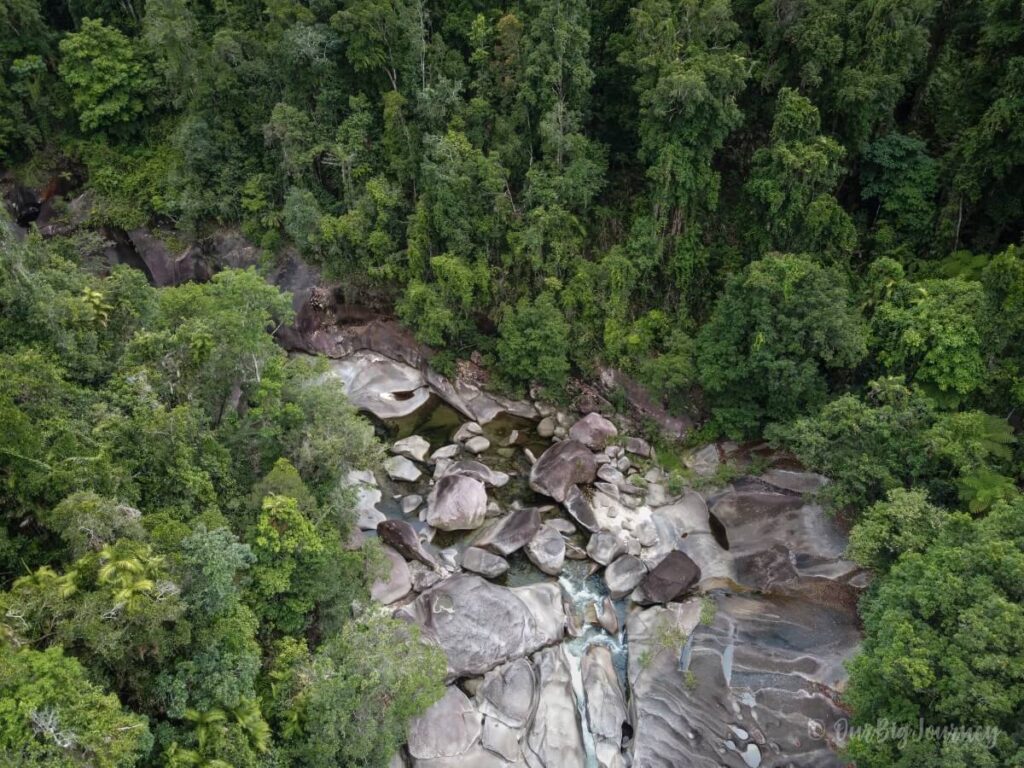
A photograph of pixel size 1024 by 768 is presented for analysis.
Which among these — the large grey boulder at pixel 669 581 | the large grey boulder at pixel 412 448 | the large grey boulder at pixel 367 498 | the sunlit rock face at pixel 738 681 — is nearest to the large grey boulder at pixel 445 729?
the sunlit rock face at pixel 738 681

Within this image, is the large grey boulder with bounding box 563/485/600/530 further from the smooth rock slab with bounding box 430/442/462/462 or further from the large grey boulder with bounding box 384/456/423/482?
the large grey boulder with bounding box 384/456/423/482

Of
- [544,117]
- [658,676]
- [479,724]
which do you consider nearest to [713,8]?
[544,117]

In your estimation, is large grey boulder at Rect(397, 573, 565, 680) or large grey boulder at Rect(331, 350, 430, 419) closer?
large grey boulder at Rect(397, 573, 565, 680)

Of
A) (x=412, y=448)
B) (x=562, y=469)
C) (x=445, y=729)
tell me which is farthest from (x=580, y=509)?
(x=445, y=729)

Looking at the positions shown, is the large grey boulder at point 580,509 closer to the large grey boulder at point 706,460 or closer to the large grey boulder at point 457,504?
the large grey boulder at point 457,504

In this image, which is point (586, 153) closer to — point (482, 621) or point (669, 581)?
point (669, 581)

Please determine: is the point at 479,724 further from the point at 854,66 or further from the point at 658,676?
the point at 854,66

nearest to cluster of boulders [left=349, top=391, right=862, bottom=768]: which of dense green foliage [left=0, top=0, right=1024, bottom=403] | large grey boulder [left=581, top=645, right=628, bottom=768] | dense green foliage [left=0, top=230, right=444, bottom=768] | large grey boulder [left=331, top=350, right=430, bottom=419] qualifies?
large grey boulder [left=581, top=645, right=628, bottom=768]
